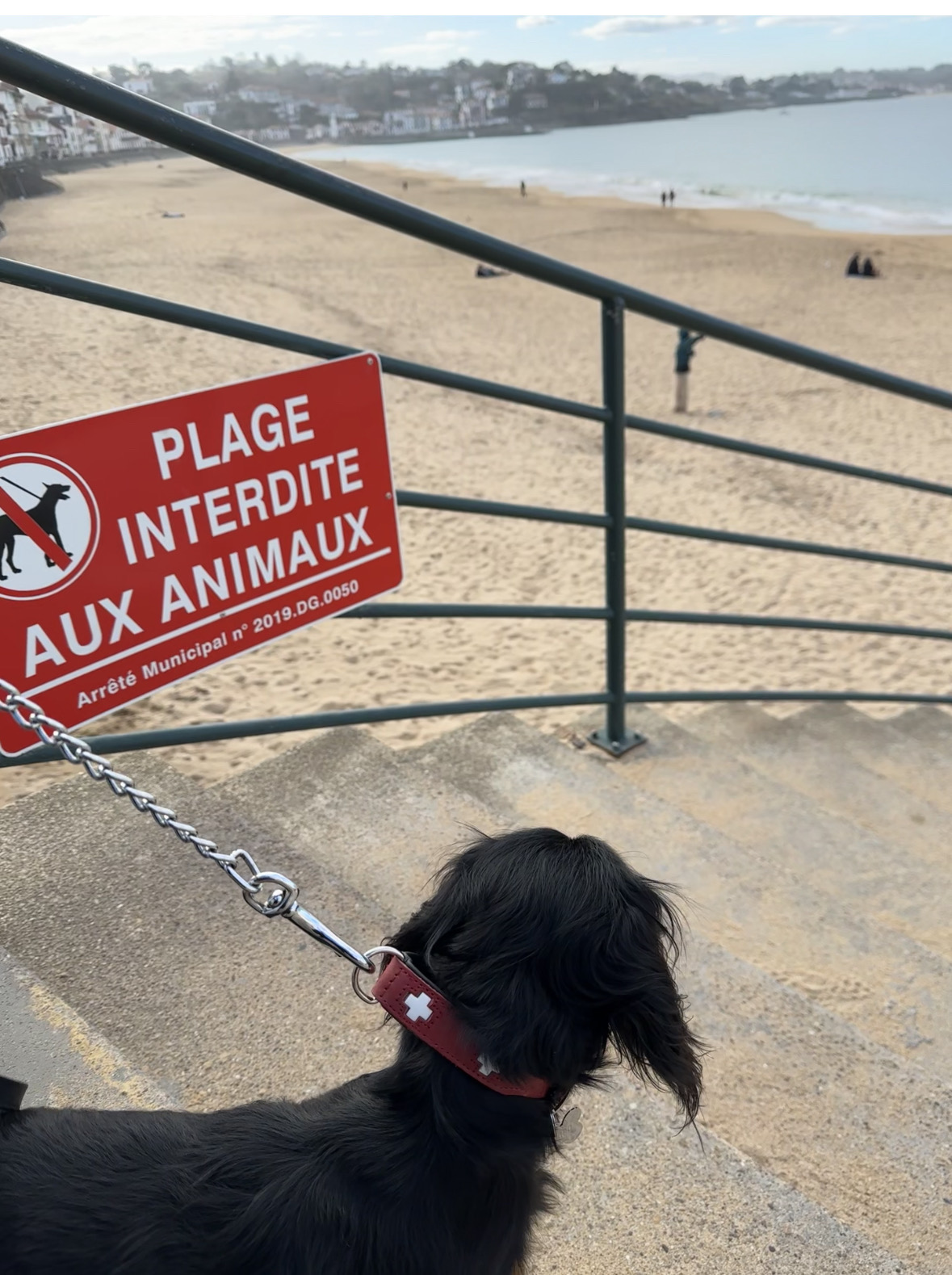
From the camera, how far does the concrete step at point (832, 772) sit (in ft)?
10.2

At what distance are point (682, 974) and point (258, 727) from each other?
40.9 inches

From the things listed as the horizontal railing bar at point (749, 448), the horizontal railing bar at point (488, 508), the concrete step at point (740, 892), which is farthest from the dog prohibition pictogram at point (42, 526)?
the horizontal railing bar at point (749, 448)

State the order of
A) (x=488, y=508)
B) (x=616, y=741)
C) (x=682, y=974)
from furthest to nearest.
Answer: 1. (x=616, y=741)
2. (x=488, y=508)
3. (x=682, y=974)

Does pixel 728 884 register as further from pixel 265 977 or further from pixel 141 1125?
pixel 141 1125

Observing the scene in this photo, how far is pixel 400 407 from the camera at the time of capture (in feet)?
41.1

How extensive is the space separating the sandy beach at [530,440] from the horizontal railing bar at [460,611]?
23.7 inches

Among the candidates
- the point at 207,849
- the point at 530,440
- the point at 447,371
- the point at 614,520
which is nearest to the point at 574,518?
the point at 614,520

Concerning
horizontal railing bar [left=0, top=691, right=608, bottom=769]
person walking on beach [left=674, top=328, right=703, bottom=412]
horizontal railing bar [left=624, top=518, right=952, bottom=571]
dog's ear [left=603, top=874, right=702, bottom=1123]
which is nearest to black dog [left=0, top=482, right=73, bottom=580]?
horizontal railing bar [left=0, top=691, right=608, bottom=769]

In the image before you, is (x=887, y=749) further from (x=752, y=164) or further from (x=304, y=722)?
(x=752, y=164)

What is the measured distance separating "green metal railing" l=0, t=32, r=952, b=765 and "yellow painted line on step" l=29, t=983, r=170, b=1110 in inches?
17.1

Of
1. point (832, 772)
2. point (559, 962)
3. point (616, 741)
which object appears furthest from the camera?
point (832, 772)

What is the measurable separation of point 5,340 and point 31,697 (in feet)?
2.14

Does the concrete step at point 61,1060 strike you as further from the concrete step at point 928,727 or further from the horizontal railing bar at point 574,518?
the concrete step at point 928,727

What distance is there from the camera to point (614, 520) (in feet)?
8.76
